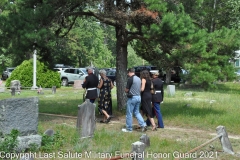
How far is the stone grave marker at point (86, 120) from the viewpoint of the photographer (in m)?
9.02

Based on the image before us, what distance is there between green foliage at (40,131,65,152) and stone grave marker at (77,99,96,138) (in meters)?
0.60

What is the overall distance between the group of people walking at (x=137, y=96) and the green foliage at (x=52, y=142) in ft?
8.13

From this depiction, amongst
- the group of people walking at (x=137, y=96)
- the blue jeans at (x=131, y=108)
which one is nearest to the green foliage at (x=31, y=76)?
the group of people walking at (x=137, y=96)

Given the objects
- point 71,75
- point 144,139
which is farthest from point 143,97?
point 71,75

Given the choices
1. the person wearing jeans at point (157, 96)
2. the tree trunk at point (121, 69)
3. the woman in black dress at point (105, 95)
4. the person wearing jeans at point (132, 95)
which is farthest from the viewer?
the tree trunk at point (121, 69)

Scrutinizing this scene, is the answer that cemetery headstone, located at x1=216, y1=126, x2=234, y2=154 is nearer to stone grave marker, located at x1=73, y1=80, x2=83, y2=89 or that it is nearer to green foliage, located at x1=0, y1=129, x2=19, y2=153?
green foliage, located at x1=0, y1=129, x2=19, y2=153

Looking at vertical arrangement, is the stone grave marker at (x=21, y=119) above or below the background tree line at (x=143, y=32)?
below

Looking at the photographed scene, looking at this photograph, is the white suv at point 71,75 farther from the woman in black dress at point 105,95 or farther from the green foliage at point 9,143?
the green foliage at point 9,143

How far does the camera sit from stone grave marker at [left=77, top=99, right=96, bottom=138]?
29.6ft

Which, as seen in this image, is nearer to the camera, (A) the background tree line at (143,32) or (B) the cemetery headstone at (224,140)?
(B) the cemetery headstone at (224,140)

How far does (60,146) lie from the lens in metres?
8.23

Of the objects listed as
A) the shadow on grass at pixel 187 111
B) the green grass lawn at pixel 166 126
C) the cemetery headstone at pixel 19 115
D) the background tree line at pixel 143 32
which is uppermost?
the background tree line at pixel 143 32

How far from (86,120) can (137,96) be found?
1917mm

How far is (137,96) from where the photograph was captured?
10352 mm
